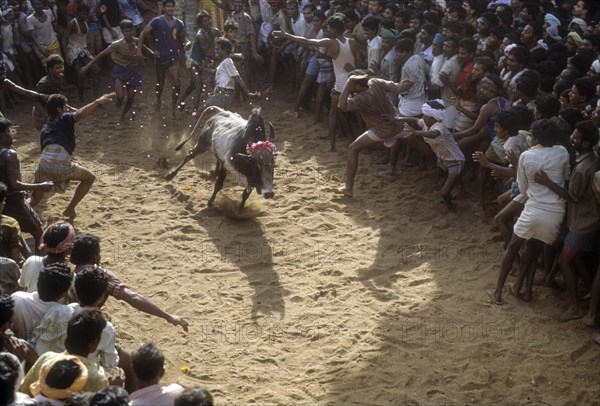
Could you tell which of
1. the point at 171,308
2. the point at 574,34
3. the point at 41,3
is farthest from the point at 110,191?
the point at 574,34

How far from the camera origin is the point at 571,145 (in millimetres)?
8508

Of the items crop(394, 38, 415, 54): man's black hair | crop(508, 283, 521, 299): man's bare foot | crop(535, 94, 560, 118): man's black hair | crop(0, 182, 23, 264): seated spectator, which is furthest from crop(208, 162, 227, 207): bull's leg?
crop(535, 94, 560, 118): man's black hair

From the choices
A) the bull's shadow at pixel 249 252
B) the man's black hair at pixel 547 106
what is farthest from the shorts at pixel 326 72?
the man's black hair at pixel 547 106

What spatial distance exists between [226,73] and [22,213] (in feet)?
17.2

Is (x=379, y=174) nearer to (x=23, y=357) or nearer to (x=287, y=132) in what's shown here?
(x=287, y=132)

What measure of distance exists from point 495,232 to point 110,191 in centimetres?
540

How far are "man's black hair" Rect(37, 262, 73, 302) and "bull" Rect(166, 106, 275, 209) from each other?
4722mm

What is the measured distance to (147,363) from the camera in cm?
549

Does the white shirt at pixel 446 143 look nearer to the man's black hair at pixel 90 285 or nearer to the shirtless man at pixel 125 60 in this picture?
the man's black hair at pixel 90 285

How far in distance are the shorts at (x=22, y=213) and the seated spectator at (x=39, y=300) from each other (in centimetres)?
308

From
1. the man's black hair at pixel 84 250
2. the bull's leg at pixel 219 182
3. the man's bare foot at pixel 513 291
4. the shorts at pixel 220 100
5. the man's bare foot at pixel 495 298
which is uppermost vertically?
the man's black hair at pixel 84 250

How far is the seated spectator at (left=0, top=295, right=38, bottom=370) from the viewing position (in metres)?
5.73

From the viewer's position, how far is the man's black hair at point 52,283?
242 inches

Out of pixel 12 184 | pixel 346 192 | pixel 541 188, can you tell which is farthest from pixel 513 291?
pixel 12 184
